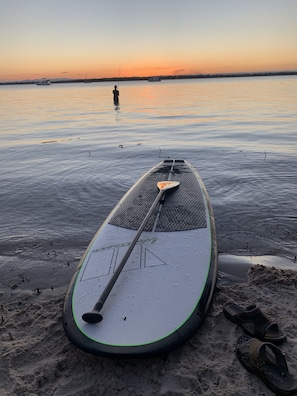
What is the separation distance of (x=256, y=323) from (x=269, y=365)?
49cm

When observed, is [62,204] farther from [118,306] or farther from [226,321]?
[226,321]

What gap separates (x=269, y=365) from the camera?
9.07ft

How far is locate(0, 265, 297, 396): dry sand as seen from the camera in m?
2.71

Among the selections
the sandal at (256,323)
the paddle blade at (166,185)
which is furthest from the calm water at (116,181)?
the sandal at (256,323)

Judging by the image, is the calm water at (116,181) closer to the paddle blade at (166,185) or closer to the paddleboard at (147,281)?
the paddleboard at (147,281)

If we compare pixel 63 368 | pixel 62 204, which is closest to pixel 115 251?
pixel 63 368

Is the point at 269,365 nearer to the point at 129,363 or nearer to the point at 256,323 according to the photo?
the point at 256,323

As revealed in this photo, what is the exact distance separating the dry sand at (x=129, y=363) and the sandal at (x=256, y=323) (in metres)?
0.08

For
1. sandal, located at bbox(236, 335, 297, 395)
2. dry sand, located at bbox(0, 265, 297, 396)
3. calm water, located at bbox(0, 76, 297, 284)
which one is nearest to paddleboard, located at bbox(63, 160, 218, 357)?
dry sand, located at bbox(0, 265, 297, 396)

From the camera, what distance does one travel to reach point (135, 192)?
6.57m

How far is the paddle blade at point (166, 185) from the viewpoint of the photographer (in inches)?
242

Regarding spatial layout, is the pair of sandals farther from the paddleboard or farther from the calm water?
the calm water

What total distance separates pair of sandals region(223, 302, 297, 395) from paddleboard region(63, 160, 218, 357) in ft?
1.35

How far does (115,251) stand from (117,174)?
606cm
